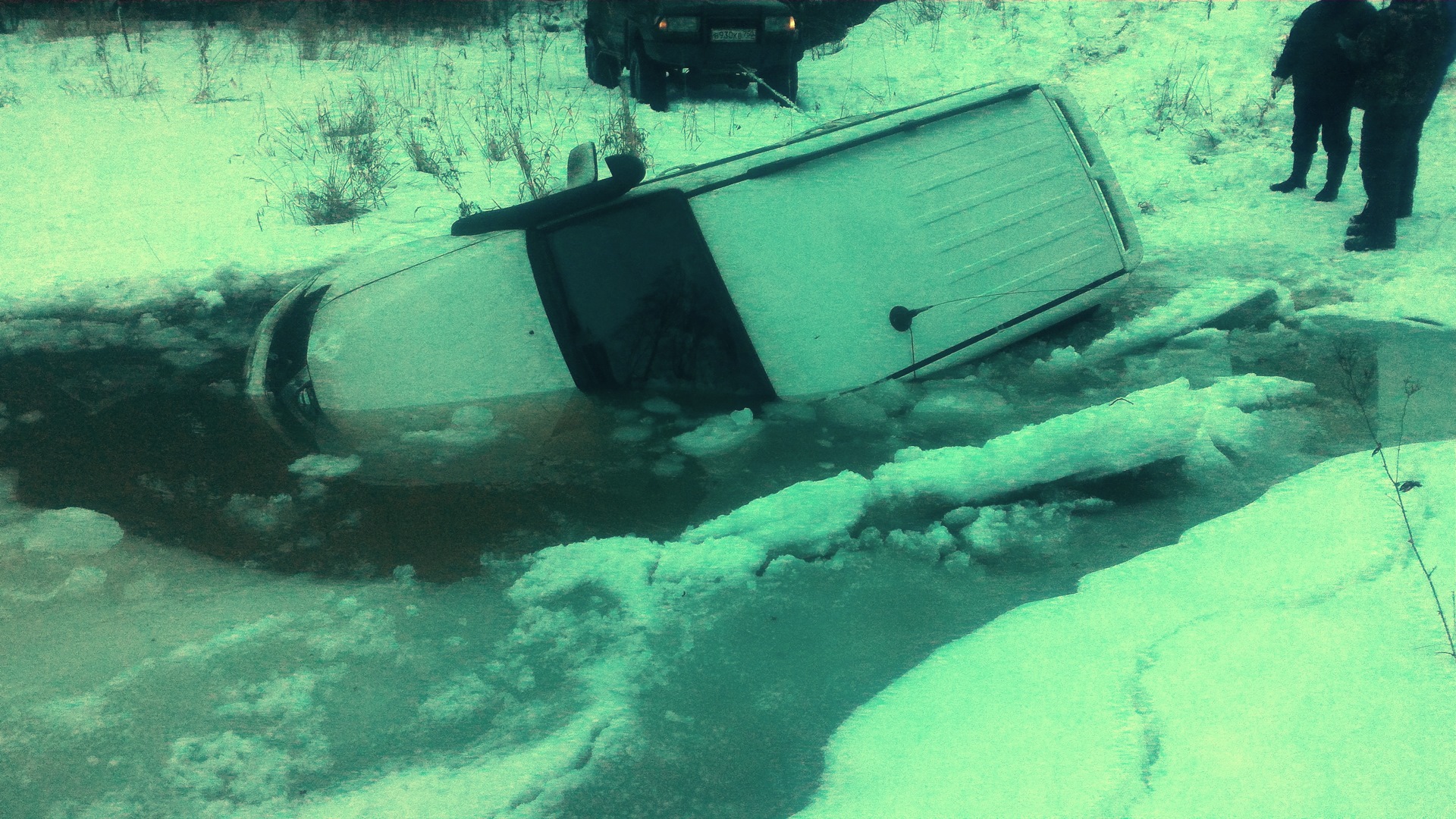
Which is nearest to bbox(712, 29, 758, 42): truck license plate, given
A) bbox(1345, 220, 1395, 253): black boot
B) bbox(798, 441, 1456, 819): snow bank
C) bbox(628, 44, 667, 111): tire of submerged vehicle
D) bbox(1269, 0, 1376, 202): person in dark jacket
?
bbox(628, 44, 667, 111): tire of submerged vehicle

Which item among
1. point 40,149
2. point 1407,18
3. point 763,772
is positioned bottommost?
point 763,772

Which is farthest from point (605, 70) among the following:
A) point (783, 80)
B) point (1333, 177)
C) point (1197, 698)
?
point (1197, 698)

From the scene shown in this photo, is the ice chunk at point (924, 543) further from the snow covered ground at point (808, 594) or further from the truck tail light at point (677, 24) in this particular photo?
the truck tail light at point (677, 24)

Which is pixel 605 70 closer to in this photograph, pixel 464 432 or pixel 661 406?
pixel 661 406

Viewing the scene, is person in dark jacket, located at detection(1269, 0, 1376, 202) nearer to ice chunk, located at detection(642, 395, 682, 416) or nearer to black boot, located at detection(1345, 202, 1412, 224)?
black boot, located at detection(1345, 202, 1412, 224)

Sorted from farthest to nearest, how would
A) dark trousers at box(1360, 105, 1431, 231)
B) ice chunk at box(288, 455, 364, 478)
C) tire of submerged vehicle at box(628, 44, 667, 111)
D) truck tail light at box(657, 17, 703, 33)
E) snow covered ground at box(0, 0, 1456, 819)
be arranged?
tire of submerged vehicle at box(628, 44, 667, 111)
truck tail light at box(657, 17, 703, 33)
dark trousers at box(1360, 105, 1431, 231)
ice chunk at box(288, 455, 364, 478)
snow covered ground at box(0, 0, 1456, 819)

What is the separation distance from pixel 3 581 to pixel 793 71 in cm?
781

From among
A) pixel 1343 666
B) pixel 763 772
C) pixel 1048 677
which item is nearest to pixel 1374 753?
pixel 1343 666

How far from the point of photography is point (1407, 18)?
5.17 meters

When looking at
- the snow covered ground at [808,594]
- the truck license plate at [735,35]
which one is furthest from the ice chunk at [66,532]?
the truck license plate at [735,35]

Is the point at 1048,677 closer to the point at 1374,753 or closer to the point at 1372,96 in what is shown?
the point at 1374,753

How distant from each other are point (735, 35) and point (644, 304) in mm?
5966

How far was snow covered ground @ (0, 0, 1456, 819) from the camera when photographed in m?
2.06

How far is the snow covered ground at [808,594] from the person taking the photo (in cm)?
206
